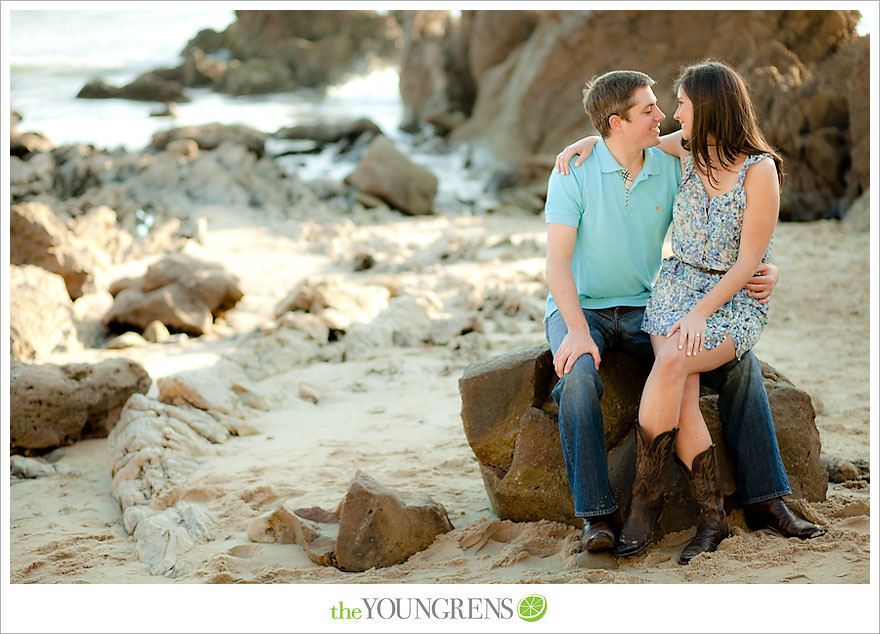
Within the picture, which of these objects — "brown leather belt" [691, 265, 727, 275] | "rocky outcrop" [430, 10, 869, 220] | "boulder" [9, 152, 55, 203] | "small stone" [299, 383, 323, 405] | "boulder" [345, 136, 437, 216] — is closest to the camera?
"brown leather belt" [691, 265, 727, 275]

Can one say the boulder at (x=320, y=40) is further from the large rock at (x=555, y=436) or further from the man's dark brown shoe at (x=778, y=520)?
the man's dark brown shoe at (x=778, y=520)

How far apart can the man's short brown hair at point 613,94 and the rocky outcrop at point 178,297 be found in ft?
14.8

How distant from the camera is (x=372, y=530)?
344 centimetres

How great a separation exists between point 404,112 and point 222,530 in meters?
Answer: 15.5

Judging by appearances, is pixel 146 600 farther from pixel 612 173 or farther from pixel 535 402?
pixel 612 173

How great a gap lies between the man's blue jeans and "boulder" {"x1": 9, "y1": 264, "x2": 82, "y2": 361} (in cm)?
449

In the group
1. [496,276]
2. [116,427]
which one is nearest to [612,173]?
[116,427]

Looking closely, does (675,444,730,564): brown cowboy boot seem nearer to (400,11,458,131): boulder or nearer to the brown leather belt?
the brown leather belt

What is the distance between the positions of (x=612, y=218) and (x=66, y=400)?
125 inches

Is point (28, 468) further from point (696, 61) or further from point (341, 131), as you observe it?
point (341, 131)

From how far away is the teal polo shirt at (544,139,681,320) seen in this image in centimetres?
353

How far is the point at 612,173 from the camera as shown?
3.54 m

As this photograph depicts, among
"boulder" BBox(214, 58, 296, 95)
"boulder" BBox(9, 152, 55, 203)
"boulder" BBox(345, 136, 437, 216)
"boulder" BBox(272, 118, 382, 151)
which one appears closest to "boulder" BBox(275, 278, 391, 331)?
"boulder" BBox(345, 136, 437, 216)

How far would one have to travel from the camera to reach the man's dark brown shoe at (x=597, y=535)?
315 cm
